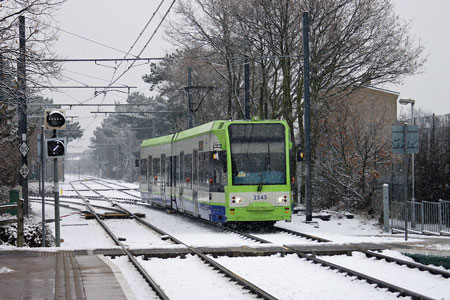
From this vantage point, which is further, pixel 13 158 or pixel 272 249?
pixel 13 158

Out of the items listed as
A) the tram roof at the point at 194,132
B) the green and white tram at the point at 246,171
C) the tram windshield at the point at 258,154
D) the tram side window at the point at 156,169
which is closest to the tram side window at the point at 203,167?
the green and white tram at the point at 246,171

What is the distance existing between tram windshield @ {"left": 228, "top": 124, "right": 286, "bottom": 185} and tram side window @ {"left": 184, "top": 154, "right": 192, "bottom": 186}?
13.5 ft

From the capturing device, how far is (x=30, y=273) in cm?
1248

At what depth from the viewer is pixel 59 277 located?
11930mm

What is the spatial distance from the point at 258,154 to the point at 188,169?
464 centimetres

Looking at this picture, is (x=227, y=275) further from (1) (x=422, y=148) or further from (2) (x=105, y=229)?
(1) (x=422, y=148)

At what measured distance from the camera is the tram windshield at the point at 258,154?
68.9ft

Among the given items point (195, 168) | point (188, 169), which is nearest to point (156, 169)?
point (188, 169)

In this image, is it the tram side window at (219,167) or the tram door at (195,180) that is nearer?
the tram side window at (219,167)

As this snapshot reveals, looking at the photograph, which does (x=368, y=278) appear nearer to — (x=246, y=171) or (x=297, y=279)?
(x=297, y=279)

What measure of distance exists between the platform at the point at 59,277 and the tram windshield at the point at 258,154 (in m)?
6.83

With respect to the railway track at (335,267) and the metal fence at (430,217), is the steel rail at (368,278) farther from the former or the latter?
the metal fence at (430,217)

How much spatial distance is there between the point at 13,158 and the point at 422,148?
21554mm

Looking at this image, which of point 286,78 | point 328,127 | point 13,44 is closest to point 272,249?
point 13,44
